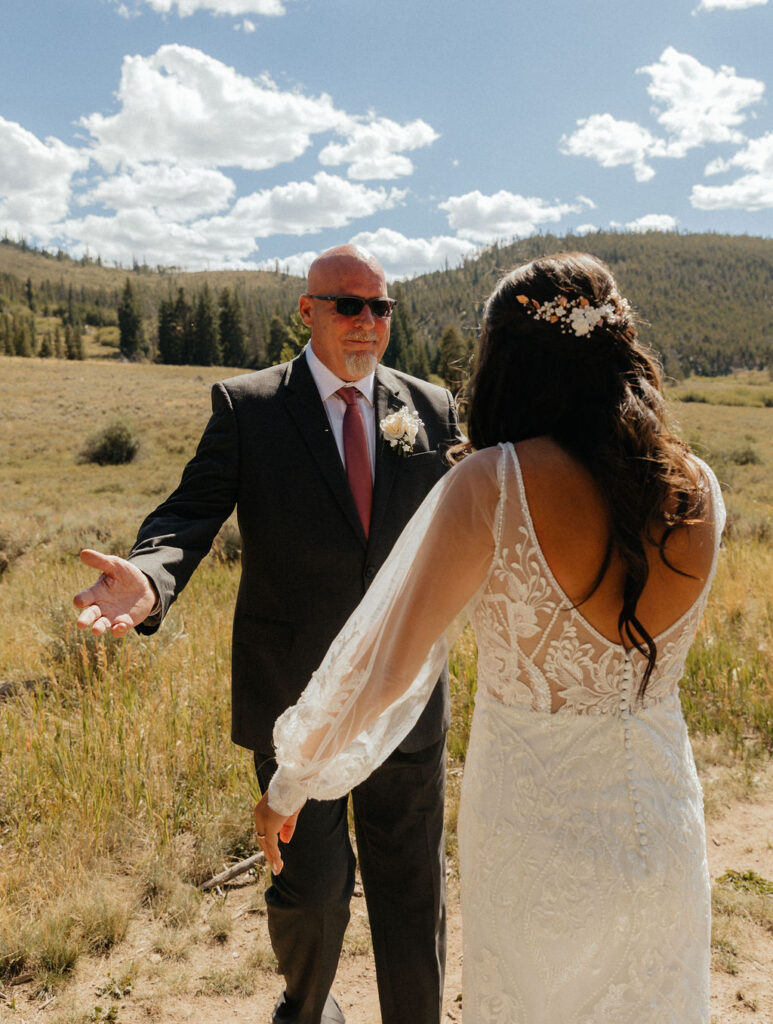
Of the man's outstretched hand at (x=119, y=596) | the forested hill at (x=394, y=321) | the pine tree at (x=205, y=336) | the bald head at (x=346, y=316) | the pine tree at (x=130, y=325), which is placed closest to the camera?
the man's outstretched hand at (x=119, y=596)

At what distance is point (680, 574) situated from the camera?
1673 millimetres

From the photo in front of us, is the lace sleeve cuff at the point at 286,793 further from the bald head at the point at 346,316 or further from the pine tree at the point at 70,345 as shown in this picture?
the pine tree at the point at 70,345

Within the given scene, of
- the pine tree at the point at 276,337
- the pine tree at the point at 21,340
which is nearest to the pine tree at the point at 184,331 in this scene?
the pine tree at the point at 276,337

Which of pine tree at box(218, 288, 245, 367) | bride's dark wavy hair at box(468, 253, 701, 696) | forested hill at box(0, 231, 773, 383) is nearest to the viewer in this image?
bride's dark wavy hair at box(468, 253, 701, 696)

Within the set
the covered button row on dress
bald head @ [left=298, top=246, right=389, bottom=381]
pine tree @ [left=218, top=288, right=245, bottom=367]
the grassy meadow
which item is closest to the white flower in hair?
the grassy meadow

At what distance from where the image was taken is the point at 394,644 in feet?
5.69

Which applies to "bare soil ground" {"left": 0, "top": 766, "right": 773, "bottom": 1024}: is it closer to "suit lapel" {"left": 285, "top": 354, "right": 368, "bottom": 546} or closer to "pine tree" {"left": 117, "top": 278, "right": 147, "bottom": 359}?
"suit lapel" {"left": 285, "top": 354, "right": 368, "bottom": 546}

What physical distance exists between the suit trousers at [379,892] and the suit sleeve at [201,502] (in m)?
0.80

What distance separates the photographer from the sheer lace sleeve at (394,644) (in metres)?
1.65

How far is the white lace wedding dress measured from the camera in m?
1.67

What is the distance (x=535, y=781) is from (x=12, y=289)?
15692cm

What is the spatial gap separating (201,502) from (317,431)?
484mm

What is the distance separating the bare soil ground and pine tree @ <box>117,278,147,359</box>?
95.4 m

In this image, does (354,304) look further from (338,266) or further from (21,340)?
(21,340)
